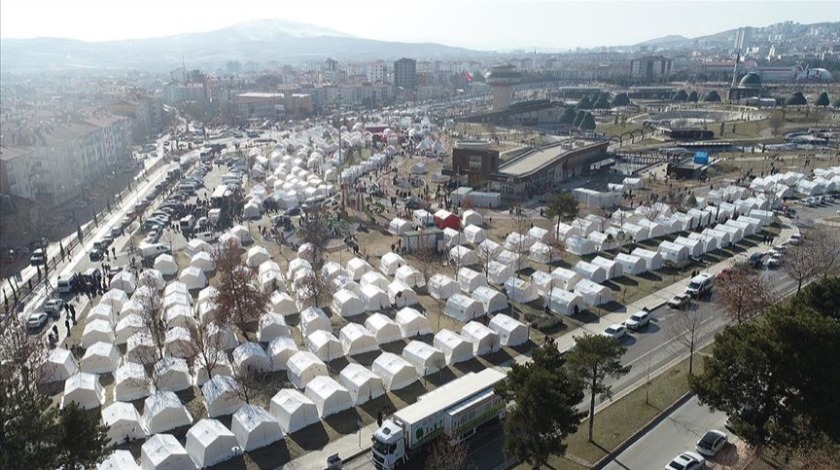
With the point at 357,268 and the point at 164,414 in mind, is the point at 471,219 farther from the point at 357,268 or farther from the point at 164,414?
the point at 164,414

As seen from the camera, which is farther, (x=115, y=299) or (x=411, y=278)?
(x=411, y=278)

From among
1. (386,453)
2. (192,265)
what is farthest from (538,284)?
(192,265)

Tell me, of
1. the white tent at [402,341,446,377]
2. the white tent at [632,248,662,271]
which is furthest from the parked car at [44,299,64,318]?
the white tent at [632,248,662,271]

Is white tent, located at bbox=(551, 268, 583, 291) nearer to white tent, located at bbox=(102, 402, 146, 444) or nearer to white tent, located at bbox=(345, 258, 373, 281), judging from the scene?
white tent, located at bbox=(345, 258, 373, 281)

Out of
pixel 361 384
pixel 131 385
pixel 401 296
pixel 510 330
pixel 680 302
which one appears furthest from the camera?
pixel 401 296

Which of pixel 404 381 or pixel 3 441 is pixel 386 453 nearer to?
pixel 404 381

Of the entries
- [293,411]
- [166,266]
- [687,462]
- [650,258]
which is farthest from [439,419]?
[166,266]

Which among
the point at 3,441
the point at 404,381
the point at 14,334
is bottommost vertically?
the point at 404,381
